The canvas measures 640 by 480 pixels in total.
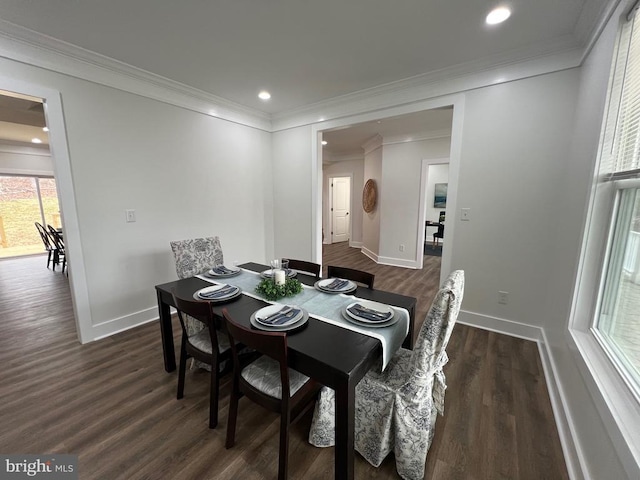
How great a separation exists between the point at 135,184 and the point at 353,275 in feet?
8.25

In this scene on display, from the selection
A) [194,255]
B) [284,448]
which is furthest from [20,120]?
[284,448]

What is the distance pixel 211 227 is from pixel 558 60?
157 inches

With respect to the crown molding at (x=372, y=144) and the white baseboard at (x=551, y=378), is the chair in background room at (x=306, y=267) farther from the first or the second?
the crown molding at (x=372, y=144)

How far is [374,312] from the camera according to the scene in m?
1.48

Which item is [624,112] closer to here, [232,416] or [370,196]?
[232,416]

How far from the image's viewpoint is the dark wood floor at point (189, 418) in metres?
1.36

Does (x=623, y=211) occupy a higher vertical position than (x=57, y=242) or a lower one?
higher

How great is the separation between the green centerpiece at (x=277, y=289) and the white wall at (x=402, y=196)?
13.1 feet

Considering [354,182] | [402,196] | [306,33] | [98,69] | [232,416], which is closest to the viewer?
[232,416]

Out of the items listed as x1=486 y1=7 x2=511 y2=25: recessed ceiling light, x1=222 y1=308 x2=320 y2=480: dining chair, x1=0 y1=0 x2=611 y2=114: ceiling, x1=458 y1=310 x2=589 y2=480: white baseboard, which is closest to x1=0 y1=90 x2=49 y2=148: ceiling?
x1=0 y1=0 x2=611 y2=114: ceiling

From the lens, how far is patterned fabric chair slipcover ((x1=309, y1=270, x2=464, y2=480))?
1206 mm

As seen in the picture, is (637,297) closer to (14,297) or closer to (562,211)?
(562,211)

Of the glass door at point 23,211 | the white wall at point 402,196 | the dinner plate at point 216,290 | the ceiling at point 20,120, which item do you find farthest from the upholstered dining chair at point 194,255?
the glass door at point 23,211

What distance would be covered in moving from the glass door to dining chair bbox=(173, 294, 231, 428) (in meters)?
7.24
